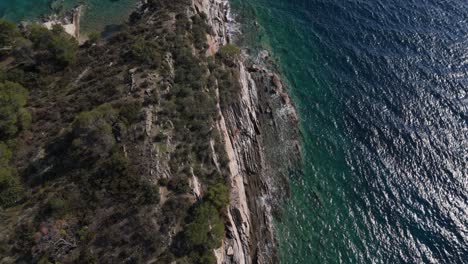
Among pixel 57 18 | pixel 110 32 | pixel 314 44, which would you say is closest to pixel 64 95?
pixel 110 32

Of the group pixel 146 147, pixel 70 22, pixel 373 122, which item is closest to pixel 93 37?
pixel 70 22

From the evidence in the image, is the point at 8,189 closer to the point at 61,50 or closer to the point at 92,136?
the point at 92,136

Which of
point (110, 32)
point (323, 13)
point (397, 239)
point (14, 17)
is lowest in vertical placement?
point (397, 239)

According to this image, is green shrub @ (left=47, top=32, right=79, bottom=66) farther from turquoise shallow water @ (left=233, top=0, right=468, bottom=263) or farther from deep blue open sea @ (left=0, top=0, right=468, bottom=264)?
turquoise shallow water @ (left=233, top=0, right=468, bottom=263)

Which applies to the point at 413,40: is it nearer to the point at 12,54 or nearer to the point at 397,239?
the point at 397,239

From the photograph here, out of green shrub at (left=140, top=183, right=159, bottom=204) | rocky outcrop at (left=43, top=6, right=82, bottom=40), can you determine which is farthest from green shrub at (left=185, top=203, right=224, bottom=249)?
rocky outcrop at (left=43, top=6, right=82, bottom=40)

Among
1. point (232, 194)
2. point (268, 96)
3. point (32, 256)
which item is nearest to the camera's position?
point (32, 256)

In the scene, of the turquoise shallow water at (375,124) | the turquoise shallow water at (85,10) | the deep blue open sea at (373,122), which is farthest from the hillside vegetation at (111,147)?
the turquoise shallow water at (375,124)
